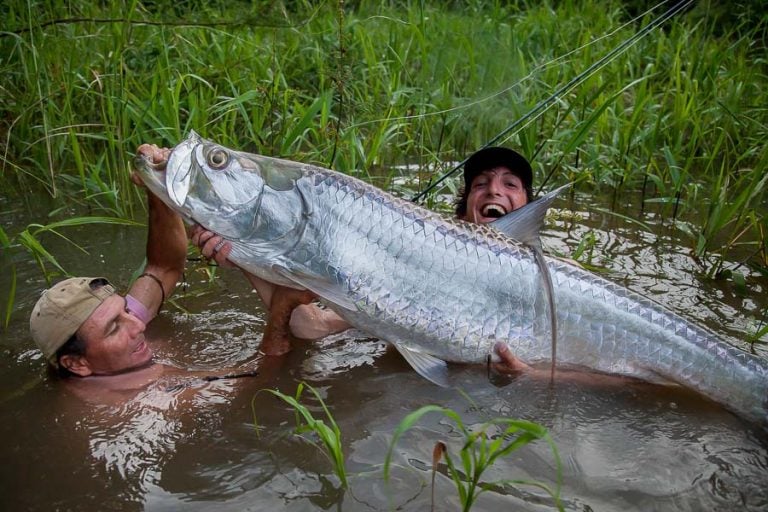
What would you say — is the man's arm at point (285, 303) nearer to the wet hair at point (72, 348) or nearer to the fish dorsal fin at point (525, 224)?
the wet hair at point (72, 348)

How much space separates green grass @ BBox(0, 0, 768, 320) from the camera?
4398mm

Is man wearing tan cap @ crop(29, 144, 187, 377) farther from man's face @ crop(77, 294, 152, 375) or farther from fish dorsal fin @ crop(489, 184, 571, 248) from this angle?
fish dorsal fin @ crop(489, 184, 571, 248)

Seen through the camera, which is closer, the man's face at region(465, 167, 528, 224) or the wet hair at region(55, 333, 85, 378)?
the wet hair at region(55, 333, 85, 378)

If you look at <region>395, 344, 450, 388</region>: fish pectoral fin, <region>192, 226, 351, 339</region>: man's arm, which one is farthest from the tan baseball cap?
<region>395, 344, 450, 388</region>: fish pectoral fin

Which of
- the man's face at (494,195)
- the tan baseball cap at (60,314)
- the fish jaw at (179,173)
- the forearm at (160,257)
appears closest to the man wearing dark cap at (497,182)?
the man's face at (494,195)

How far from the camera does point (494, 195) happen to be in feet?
12.9

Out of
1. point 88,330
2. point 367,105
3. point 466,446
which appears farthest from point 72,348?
point 367,105

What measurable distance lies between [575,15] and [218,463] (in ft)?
21.6

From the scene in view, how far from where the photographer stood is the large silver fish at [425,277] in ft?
9.18

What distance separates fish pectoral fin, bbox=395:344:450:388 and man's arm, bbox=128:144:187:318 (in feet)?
4.57

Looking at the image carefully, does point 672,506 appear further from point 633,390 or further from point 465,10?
point 465,10

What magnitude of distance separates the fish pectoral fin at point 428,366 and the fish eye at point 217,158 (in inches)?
39.3

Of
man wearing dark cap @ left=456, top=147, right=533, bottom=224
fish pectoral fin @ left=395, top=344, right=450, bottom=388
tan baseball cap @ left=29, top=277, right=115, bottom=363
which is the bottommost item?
tan baseball cap @ left=29, top=277, right=115, bottom=363

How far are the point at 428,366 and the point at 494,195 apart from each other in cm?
137
